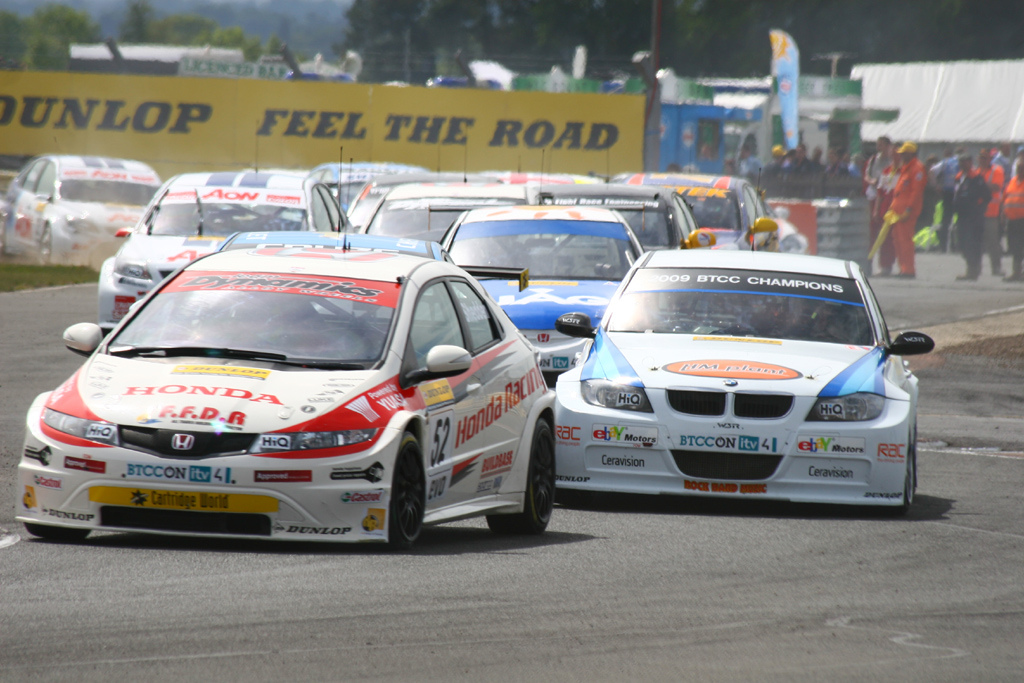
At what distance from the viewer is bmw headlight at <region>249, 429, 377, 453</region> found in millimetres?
6688

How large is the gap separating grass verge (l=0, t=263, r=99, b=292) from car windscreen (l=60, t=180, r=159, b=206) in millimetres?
1038

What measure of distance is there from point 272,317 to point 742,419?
282 centimetres

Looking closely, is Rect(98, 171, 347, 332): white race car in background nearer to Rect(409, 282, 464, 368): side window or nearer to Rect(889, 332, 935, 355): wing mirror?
Rect(889, 332, 935, 355): wing mirror

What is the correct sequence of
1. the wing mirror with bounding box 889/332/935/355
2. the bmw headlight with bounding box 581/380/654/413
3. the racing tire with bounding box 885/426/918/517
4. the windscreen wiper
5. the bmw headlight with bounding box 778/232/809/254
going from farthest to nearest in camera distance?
the bmw headlight with bounding box 778/232/809/254 < the wing mirror with bounding box 889/332/935/355 < the bmw headlight with bounding box 581/380/654/413 < the racing tire with bounding box 885/426/918/517 < the windscreen wiper

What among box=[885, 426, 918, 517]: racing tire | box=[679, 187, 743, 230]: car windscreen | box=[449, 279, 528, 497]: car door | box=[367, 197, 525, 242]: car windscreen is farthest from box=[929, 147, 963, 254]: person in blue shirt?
box=[449, 279, 528, 497]: car door

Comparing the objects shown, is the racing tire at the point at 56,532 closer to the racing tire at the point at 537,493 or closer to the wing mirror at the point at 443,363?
the wing mirror at the point at 443,363

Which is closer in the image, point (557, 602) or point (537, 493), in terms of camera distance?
point (557, 602)

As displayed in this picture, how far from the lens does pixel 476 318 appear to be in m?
8.25

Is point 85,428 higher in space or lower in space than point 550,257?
lower

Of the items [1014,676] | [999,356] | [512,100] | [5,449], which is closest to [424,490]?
[1014,676]

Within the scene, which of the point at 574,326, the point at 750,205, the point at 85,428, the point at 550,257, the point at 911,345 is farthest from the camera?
the point at 750,205

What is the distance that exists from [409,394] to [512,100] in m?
29.3

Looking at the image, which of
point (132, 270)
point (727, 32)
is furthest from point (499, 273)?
point (727, 32)

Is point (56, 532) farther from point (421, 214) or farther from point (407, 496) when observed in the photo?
point (421, 214)
